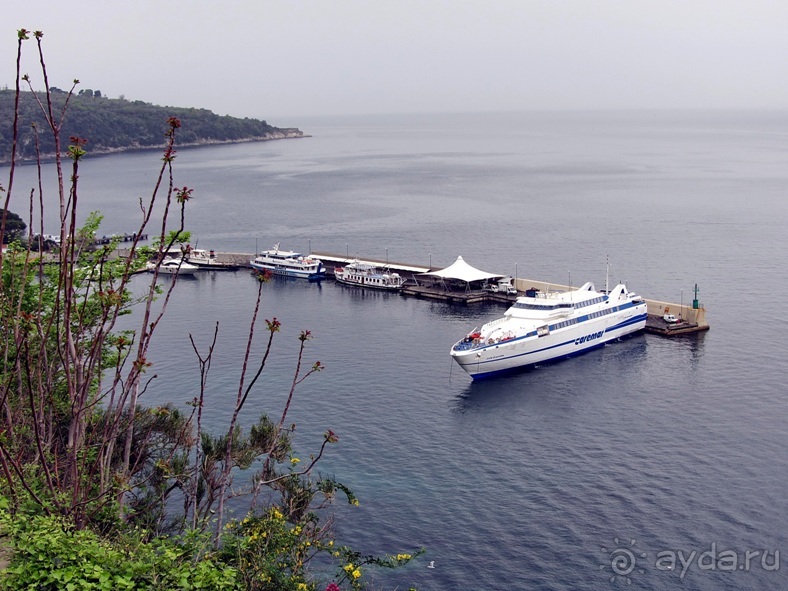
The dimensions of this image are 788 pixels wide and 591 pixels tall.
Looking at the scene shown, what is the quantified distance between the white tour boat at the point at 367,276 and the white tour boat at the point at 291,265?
2.17 m

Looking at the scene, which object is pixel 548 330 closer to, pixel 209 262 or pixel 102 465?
pixel 209 262

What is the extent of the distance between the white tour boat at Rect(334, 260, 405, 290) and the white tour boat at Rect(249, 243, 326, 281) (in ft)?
7.11

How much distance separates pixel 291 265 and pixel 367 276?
370 inches

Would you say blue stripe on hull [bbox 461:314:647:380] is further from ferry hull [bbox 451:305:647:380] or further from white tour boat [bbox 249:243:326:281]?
white tour boat [bbox 249:243:326:281]

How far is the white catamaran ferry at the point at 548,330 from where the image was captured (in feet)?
176

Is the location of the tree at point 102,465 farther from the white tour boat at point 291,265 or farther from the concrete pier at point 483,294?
the white tour boat at point 291,265

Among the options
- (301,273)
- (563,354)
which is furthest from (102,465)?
(301,273)

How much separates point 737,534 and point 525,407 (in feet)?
54.8

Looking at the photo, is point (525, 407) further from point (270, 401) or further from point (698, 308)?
point (698, 308)

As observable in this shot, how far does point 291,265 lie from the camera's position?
85.0 m

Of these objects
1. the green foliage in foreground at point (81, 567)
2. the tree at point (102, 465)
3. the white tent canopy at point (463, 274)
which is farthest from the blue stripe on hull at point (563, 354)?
the green foliage in foreground at point (81, 567)

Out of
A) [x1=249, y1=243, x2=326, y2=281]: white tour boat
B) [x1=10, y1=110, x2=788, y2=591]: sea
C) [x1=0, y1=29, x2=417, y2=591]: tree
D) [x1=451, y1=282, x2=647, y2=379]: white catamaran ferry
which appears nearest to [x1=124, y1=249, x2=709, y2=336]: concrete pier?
[x1=10, y1=110, x2=788, y2=591]: sea

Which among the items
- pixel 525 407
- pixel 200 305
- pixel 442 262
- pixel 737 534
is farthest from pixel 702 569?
pixel 442 262

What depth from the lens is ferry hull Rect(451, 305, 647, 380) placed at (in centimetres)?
5300
